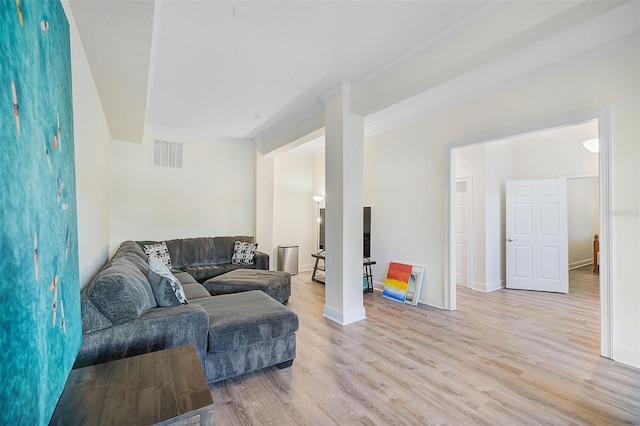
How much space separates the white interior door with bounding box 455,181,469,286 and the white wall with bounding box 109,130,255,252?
3.99 meters

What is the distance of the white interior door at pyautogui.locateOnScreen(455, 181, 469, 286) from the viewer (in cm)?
517

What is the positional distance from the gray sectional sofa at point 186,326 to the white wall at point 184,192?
2.63 meters

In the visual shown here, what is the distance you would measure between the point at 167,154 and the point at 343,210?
359 centimetres

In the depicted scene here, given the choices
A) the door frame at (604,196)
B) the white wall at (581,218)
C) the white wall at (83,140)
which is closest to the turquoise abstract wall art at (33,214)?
the white wall at (83,140)

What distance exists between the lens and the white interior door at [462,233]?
5.17 m

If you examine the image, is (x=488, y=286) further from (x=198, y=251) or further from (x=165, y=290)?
(x=198, y=251)

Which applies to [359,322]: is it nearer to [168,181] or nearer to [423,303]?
[423,303]

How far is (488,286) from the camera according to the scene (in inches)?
193

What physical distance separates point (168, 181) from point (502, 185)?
6032mm

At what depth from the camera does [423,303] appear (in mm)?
4297

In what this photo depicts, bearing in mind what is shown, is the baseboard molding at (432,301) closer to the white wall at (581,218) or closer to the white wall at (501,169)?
the white wall at (501,169)

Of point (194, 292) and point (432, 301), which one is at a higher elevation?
point (194, 292)

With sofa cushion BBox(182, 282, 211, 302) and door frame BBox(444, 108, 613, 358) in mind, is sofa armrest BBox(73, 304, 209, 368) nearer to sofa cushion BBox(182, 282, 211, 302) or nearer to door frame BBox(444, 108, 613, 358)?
sofa cushion BBox(182, 282, 211, 302)

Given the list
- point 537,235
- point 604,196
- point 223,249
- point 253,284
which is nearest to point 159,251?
point 223,249
